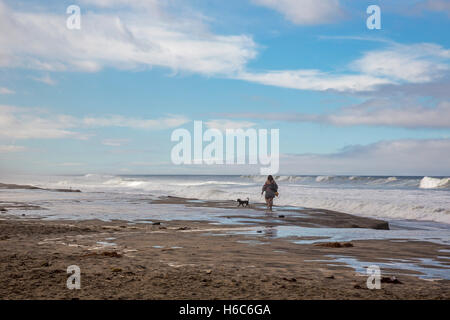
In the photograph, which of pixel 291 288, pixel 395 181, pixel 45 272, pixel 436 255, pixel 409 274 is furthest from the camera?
pixel 395 181

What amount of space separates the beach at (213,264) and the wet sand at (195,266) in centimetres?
1

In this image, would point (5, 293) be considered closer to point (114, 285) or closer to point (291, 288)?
point (114, 285)

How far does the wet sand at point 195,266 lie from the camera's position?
555cm

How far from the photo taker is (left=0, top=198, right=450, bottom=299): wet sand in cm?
555

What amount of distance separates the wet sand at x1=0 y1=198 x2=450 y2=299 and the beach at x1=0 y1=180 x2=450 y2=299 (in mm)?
14

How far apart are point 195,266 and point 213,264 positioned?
0.38m

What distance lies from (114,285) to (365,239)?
841 centimetres

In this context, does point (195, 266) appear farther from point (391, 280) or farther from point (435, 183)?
point (435, 183)

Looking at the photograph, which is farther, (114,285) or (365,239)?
(365,239)

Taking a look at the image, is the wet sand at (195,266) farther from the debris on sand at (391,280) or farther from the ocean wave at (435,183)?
the ocean wave at (435,183)

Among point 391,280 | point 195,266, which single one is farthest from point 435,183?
point 195,266
